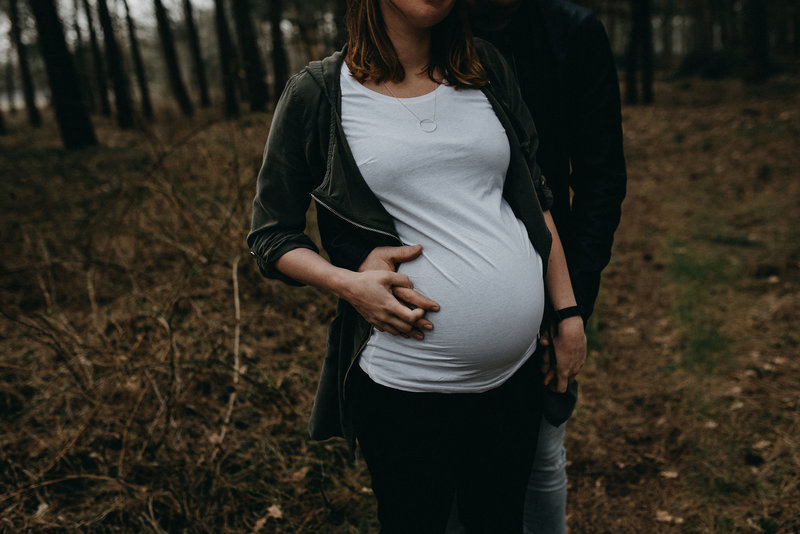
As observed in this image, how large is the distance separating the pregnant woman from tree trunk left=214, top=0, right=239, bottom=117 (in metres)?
3.41

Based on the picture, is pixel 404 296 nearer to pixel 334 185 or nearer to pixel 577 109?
pixel 334 185

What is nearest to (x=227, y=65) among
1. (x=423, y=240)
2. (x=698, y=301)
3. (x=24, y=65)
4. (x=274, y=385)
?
(x=274, y=385)

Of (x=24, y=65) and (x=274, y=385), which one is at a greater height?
(x=24, y=65)

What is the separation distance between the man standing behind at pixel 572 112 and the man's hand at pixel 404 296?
1.39 feet

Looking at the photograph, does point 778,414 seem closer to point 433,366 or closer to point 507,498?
point 507,498

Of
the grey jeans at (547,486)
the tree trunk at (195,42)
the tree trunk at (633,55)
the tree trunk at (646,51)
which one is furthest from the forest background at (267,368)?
the tree trunk at (195,42)

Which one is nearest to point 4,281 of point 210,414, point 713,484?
point 210,414

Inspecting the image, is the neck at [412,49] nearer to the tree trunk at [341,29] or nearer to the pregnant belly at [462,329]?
the tree trunk at [341,29]

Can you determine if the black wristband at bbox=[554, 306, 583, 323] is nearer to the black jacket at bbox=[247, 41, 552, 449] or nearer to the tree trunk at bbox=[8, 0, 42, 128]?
the black jacket at bbox=[247, 41, 552, 449]

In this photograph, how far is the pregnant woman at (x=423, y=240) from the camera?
123 centimetres

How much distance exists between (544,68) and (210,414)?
2665mm

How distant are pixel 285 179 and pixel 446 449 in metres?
0.77

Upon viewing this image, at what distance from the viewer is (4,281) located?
15.5 ft

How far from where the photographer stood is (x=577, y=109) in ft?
4.75
